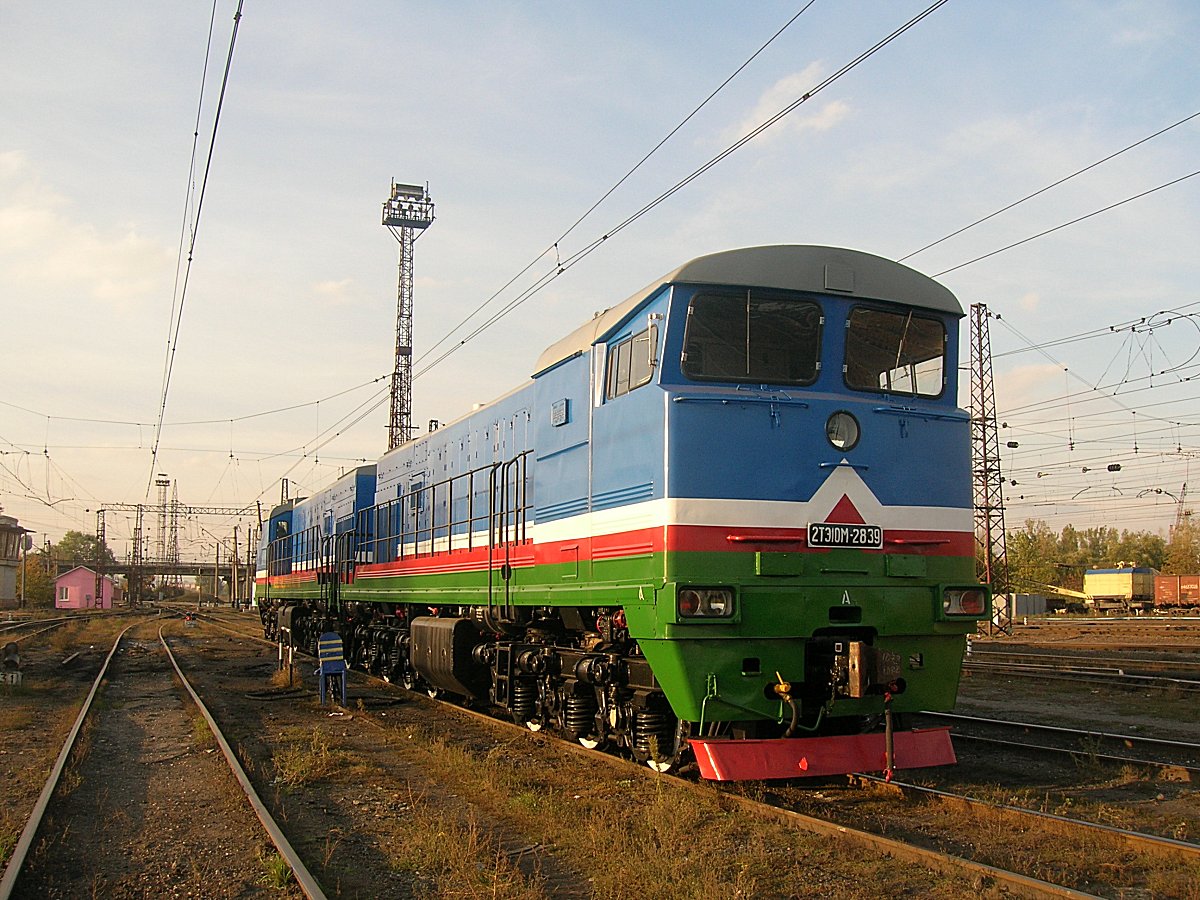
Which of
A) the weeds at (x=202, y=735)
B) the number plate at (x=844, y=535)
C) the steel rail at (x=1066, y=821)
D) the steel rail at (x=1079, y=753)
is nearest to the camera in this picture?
the steel rail at (x=1066, y=821)

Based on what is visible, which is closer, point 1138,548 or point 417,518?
point 417,518

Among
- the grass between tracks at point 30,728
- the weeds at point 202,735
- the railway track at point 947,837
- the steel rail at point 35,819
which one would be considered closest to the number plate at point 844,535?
the railway track at point 947,837

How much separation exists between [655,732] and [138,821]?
4.07 m

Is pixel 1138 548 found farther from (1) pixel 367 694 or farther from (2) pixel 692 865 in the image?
(2) pixel 692 865

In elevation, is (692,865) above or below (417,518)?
below

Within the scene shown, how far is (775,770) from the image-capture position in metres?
7.32

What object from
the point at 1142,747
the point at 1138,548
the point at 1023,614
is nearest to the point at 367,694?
the point at 1142,747

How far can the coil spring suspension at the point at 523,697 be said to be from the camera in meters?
11.0

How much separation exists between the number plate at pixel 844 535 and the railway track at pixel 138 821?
4199 millimetres

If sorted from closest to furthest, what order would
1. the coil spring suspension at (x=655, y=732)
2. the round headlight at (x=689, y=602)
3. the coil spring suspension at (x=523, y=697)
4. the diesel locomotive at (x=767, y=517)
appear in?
1. the round headlight at (x=689, y=602)
2. the diesel locomotive at (x=767, y=517)
3. the coil spring suspension at (x=655, y=732)
4. the coil spring suspension at (x=523, y=697)

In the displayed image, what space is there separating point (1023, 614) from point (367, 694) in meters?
41.8

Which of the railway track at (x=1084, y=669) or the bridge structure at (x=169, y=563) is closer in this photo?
the railway track at (x=1084, y=669)

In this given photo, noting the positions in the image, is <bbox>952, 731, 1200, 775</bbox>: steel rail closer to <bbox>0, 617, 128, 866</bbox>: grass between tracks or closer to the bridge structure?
<bbox>0, 617, 128, 866</bbox>: grass between tracks

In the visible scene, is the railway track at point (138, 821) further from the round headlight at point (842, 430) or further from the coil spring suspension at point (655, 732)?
the round headlight at point (842, 430)
